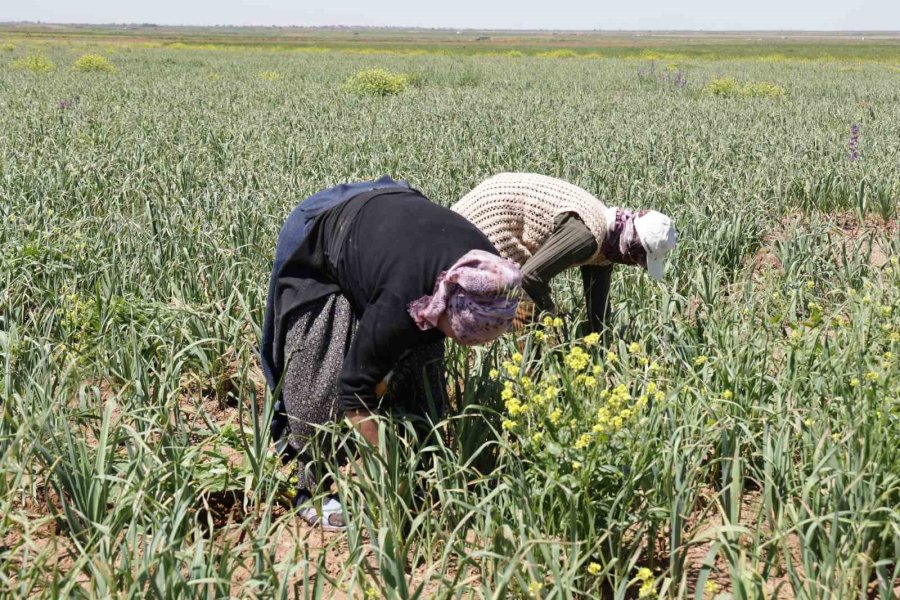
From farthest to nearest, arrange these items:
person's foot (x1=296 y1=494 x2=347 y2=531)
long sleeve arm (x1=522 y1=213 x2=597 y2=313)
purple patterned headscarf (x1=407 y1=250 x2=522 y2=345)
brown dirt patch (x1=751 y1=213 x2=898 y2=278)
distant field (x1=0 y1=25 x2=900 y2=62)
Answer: distant field (x1=0 y1=25 x2=900 y2=62) → brown dirt patch (x1=751 y1=213 x2=898 y2=278) → long sleeve arm (x1=522 y1=213 x2=597 y2=313) → person's foot (x1=296 y1=494 x2=347 y2=531) → purple patterned headscarf (x1=407 y1=250 x2=522 y2=345)

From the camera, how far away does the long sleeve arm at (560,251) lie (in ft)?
9.60

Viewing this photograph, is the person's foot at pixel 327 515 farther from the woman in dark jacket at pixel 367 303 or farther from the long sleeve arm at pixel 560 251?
the long sleeve arm at pixel 560 251

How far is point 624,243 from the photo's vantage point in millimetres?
3031

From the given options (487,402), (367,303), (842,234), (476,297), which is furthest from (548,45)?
(476,297)

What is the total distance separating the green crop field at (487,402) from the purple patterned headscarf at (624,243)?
27 centimetres

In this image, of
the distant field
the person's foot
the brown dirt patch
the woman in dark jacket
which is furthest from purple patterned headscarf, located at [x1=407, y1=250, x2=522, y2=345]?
the distant field

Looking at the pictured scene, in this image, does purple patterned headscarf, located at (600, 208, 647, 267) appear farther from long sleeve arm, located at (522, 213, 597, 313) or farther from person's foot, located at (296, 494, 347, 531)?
person's foot, located at (296, 494, 347, 531)

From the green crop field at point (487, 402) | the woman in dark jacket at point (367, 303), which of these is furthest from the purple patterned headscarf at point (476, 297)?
the green crop field at point (487, 402)

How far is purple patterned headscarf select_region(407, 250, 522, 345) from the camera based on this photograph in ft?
6.88

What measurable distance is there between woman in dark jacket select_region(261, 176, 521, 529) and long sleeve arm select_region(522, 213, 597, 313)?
20.1 inches

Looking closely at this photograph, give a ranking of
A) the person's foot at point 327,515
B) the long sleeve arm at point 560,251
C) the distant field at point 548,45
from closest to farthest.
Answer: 1. the person's foot at point 327,515
2. the long sleeve arm at point 560,251
3. the distant field at point 548,45

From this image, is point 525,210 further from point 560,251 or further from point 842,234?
point 842,234

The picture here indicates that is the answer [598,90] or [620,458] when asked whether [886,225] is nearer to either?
[620,458]

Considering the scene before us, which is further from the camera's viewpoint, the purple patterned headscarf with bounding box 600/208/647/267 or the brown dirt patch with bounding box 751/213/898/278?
the brown dirt patch with bounding box 751/213/898/278
